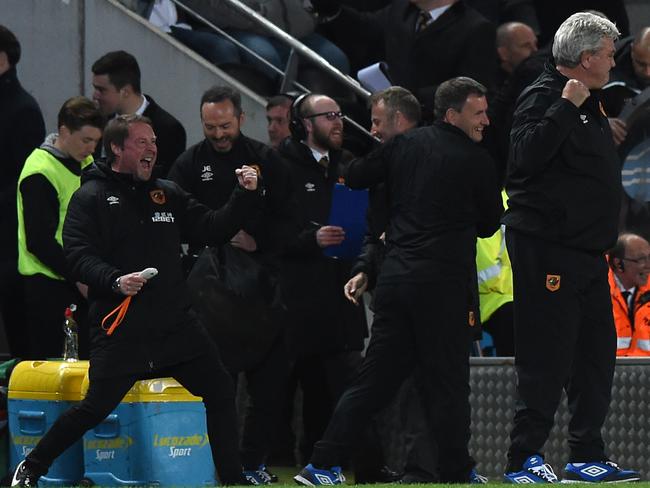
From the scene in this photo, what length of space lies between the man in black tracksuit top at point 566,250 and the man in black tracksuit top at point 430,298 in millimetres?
454

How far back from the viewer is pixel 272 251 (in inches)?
410

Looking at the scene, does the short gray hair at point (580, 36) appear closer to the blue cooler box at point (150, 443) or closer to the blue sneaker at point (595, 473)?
Answer: the blue sneaker at point (595, 473)

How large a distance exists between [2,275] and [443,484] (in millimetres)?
3626

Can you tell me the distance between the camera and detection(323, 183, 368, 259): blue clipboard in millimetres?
10250

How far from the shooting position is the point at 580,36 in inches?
338

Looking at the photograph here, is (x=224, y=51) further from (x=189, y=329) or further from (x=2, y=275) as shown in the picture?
(x=189, y=329)

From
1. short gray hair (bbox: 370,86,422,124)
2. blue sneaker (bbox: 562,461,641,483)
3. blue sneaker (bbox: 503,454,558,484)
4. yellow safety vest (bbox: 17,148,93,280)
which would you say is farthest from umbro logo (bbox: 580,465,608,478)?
yellow safety vest (bbox: 17,148,93,280)

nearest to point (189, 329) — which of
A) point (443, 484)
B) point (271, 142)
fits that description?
point (443, 484)

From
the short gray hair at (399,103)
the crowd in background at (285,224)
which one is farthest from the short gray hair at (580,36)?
the short gray hair at (399,103)

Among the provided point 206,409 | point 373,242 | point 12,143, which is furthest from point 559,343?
point 12,143

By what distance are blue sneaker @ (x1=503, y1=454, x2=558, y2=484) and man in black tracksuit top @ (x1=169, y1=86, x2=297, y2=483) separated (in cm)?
211

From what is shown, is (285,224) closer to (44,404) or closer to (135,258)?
(135,258)

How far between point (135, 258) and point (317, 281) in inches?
71.4

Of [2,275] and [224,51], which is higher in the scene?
[224,51]
